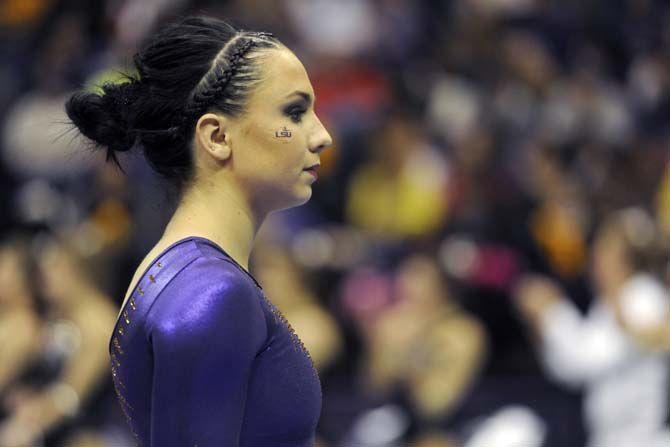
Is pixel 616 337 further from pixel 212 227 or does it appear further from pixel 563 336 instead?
pixel 212 227

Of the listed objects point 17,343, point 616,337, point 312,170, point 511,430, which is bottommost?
point 17,343

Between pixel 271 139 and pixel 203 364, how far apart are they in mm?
469

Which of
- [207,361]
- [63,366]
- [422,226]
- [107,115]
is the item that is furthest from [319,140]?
[422,226]

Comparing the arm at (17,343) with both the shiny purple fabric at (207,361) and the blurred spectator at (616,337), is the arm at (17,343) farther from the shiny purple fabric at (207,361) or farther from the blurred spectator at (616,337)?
the shiny purple fabric at (207,361)

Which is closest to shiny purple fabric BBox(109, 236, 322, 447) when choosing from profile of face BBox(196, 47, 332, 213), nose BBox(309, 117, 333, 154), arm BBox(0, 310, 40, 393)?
profile of face BBox(196, 47, 332, 213)

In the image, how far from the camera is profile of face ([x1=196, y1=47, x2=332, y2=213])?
2043 millimetres

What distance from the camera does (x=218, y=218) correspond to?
2.05 m

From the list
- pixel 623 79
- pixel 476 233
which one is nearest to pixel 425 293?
pixel 476 233

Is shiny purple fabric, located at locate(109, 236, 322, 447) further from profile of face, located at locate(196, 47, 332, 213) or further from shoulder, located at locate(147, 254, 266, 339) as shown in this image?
profile of face, located at locate(196, 47, 332, 213)

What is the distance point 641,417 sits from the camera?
4.88 m

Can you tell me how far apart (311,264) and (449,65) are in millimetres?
2346

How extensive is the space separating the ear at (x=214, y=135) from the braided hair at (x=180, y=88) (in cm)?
2

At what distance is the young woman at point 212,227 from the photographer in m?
1.81

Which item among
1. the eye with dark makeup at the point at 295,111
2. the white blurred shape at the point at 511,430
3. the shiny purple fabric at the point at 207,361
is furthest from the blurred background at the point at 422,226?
the shiny purple fabric at the point at 207,361
